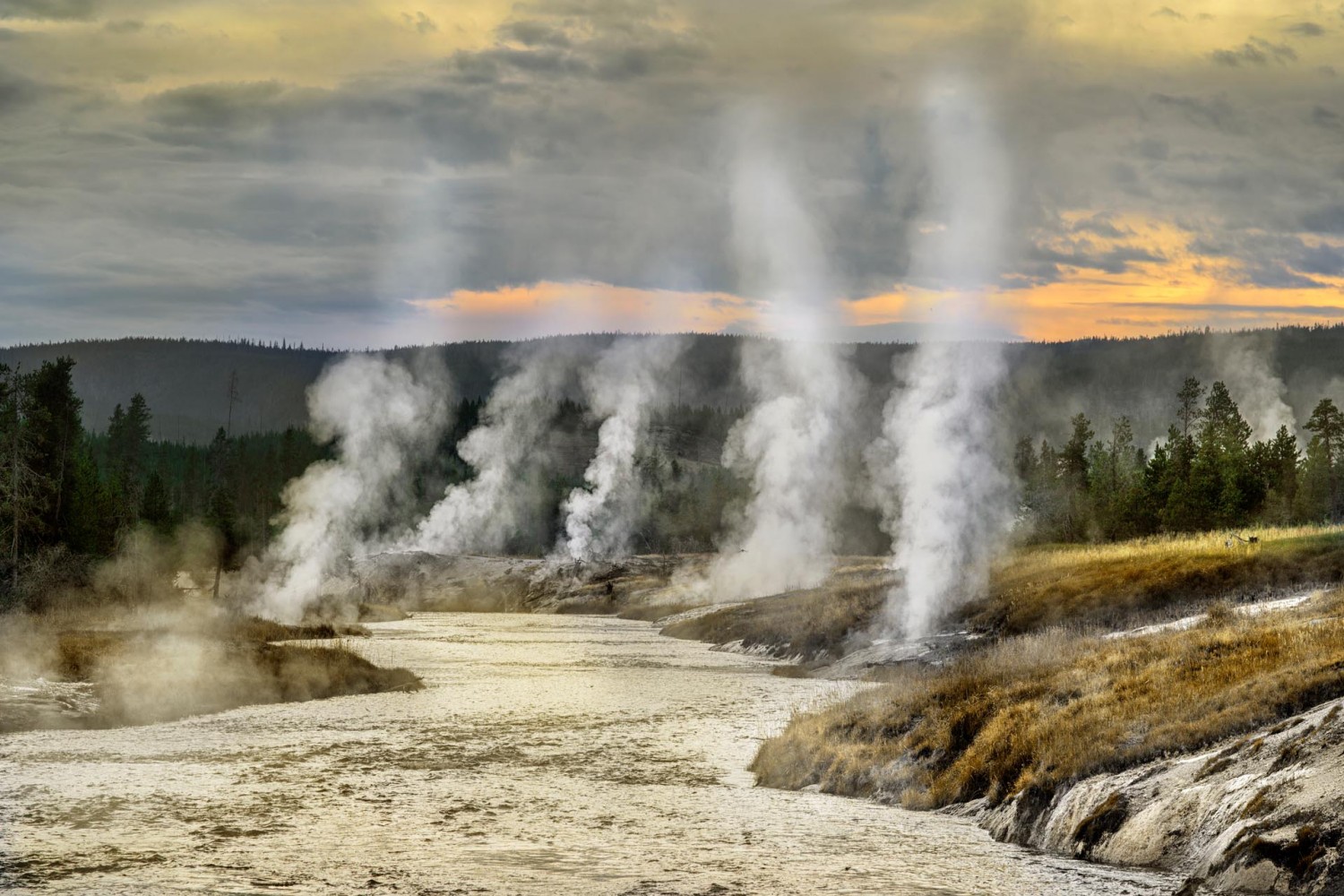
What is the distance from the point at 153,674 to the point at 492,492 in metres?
112

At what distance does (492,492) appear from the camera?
151125 millimetres

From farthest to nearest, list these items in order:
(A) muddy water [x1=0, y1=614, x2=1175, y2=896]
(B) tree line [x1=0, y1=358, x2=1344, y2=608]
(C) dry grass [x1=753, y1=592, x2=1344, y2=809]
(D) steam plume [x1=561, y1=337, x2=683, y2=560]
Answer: (D) steam plume [x1=561, y1=337, x2=683, y2=560], (B) tree line [x1=0, y1=358, x2=1344, y2=608], (C) dry grass [x1=753, y1=592, x2=1344, y2=809], (A) muddy water [x1=0, y1=614, x2=1175, y2=896]

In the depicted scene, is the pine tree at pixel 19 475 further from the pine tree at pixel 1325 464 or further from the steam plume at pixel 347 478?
the pine tree at pixel 1325 464

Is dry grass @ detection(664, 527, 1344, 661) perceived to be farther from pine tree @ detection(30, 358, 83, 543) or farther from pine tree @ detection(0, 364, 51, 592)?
pine tree @ detection(30, 358, 83, 543)

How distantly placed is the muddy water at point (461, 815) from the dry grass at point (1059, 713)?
4.38 ft

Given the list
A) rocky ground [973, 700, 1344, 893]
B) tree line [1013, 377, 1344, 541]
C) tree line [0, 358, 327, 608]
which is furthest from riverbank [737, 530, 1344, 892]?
tree line [1013, 377, 1344, 541]

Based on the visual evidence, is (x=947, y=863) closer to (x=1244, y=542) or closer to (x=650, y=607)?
(x=1244, y=542)

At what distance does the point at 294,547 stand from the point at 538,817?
227 feet

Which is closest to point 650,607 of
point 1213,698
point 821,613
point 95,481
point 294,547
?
point 294,547

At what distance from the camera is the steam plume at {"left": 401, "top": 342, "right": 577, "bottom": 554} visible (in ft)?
462

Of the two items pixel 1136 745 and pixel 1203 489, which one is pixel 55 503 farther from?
pixel 1203 489

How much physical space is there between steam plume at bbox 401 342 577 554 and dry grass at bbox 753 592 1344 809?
10379cm

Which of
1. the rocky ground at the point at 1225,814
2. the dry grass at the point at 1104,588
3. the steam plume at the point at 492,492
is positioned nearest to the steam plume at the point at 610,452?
the steam plume at the point at 492,492

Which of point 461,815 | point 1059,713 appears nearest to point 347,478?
point 461,815
